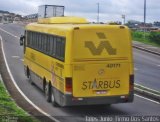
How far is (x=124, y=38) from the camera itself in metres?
20.1

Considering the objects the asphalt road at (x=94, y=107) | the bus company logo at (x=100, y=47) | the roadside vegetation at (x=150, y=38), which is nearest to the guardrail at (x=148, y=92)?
the asphalt road at (x=94, y=107)

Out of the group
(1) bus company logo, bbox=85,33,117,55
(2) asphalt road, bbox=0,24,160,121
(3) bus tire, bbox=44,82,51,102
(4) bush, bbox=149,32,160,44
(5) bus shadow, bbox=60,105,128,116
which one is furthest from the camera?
(4) bush, bbox=149,32,160,44

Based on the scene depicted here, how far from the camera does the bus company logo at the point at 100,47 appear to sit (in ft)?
64.6

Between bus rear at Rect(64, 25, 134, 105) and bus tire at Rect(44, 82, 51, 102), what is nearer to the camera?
bus rear at Rect(64, 25, 134, 105)

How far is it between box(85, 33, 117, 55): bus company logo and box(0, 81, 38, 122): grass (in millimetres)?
3273

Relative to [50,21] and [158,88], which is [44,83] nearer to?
[50,21]

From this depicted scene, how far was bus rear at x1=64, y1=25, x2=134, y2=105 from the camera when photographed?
1959 centimetres

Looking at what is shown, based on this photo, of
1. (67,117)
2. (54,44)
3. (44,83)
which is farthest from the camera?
(44,83)

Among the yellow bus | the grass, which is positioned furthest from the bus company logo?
the grass

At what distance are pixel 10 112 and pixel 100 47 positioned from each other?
4.26 meters

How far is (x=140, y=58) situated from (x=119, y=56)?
26.6 m

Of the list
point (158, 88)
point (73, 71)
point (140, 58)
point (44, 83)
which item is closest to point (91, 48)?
point (73, 71)

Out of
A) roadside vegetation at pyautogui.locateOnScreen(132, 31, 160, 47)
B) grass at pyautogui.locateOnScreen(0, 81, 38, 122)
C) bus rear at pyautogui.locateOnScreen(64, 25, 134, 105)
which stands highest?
bus rear at pyautogui.locateOnScreen(64, 25, 134, 105)

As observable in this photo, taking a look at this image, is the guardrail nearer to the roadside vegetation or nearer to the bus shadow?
the bus shadow
